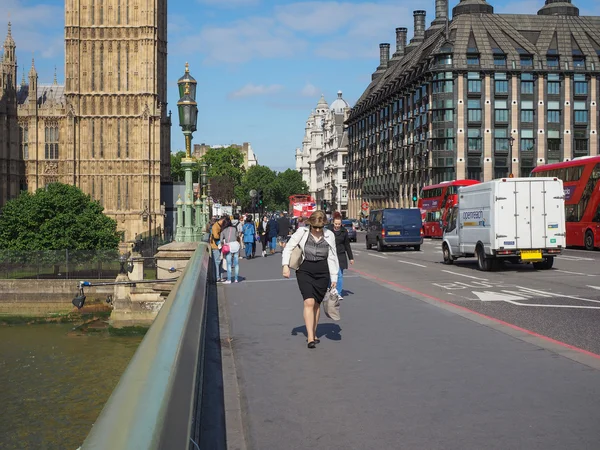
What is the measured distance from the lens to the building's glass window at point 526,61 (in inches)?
3241

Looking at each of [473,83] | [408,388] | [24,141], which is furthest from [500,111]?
Answer: [408,388]

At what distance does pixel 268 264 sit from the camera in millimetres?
28562

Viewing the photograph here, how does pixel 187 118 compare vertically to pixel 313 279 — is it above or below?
above

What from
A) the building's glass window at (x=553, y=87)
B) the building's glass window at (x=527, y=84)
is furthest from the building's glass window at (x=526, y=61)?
the building's glass window at (x=553, y=87)

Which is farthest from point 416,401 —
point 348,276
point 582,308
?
point 348,276

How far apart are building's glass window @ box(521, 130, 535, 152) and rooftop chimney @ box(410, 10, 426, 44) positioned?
33687mm

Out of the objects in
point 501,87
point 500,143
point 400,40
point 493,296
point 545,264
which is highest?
point 400,40

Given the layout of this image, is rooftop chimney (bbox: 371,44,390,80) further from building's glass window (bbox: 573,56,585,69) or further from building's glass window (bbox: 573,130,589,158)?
building's glass window (bbox: 573,130,589,158)

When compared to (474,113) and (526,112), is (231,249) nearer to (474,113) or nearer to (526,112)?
(474,113)

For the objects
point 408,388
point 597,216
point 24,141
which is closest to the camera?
point 408,388

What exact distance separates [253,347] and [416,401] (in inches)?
133

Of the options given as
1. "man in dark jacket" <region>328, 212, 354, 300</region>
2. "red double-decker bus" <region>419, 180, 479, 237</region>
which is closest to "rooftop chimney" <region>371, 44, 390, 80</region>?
"red double-decker bus" <region>419, 180, 479, 237</region>

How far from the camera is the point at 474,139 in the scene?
81500 mm

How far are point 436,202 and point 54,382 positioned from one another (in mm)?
36101
